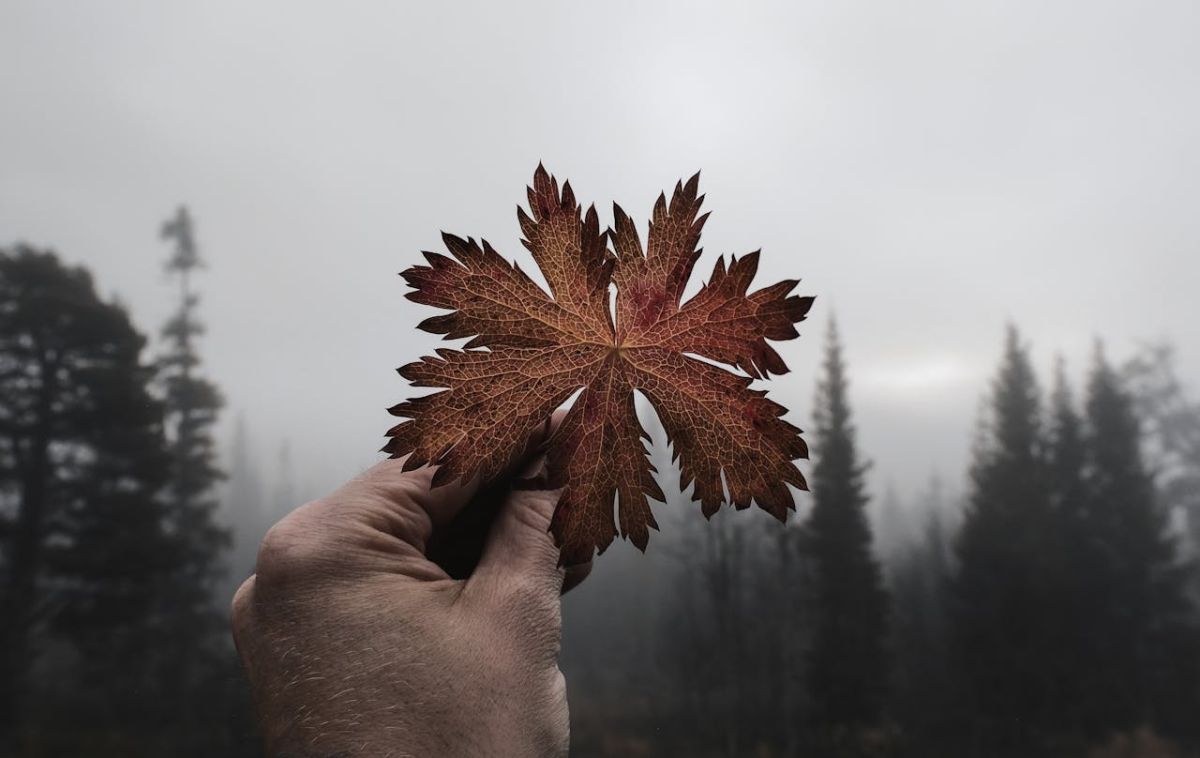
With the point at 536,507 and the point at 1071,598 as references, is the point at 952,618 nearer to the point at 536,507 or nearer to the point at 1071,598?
the point at 1071,598

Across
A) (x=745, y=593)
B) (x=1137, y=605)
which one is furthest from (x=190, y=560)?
(x=1137, y=605)

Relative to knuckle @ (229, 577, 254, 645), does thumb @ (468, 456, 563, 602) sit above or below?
above

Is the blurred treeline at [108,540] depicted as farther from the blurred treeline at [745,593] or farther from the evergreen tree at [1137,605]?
the evergreen tree at [1137,605]

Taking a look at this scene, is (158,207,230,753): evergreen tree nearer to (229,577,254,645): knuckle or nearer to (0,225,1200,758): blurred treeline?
(0,225,1200,758): blurred treeline

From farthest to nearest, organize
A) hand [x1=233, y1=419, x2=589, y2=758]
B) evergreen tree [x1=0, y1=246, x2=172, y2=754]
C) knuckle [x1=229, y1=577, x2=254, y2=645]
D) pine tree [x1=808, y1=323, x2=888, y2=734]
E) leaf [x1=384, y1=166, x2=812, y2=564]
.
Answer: pine tree [x1=808, y1=323, x2=888, y2=734] → evergreen tree [x1=0, y1=246, x2=172, y2=754] → knuckle [x1=229, y1=577, x2=254, y2=645] → hand [x1=233, y1=419, x2=589, y2=758] → leaf [x1=384, y1=166, x2=812, y2=564]

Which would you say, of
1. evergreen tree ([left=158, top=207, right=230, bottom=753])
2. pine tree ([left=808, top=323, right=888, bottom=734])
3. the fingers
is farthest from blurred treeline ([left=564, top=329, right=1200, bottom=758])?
the fingers

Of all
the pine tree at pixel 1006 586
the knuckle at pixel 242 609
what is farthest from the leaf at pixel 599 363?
the pine tree at pixel 1006 586
